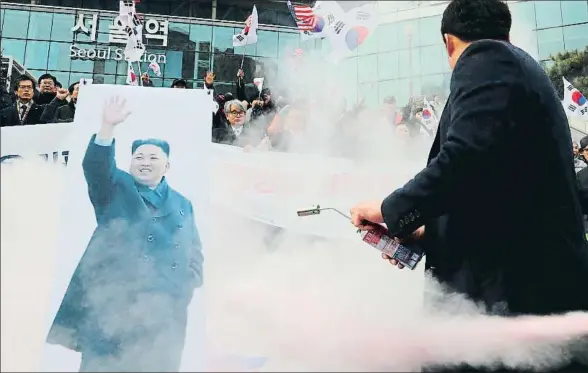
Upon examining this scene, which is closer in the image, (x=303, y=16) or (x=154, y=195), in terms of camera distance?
(x=154, y=195)

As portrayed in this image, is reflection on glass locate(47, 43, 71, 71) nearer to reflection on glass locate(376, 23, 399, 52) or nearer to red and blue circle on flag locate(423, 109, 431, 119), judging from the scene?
reflection on glass locate(376, 23, 399, 52)

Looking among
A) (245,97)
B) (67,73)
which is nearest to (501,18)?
(245,97)

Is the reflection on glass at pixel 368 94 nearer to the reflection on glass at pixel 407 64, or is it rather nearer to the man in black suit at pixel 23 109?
the reflection on glass at pixel 407 64

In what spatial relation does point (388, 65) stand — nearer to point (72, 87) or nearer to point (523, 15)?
point (523, 15)

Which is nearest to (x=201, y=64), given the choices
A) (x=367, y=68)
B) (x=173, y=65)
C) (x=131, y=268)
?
(x=173, y=65)

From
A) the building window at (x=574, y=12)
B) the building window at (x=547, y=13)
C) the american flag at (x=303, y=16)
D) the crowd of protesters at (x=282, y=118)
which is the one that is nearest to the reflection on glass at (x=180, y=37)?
the crowd of protesters at (x=282, y=118)
